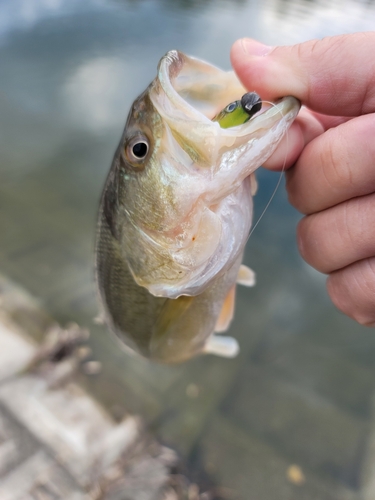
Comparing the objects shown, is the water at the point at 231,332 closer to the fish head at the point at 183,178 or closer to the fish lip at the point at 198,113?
the fish head at the point at 183,178

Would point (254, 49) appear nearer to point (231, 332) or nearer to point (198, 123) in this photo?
point (198, 123)

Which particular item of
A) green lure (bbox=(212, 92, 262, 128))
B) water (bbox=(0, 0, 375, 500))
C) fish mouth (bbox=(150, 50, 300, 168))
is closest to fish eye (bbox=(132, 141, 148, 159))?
fish mouth (bbox=(150, 50, 300, 168))

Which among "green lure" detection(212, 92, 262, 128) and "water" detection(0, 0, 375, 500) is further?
"water" detection(0, 0, 375, 500)

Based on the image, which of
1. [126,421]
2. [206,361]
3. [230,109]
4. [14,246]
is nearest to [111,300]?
[230,109]

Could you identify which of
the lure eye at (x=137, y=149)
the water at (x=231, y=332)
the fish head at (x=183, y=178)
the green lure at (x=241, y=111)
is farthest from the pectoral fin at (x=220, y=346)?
the water at (x=231, y=332)

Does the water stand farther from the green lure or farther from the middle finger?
the green lure

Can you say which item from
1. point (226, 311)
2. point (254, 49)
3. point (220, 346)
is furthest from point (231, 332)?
point (254, 49)
